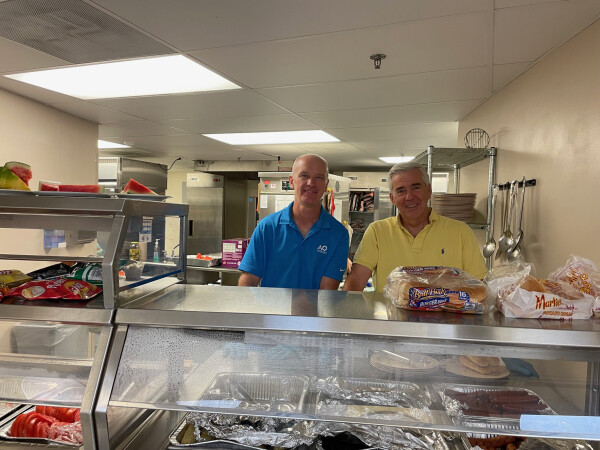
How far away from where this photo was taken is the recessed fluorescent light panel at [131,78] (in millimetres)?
2420

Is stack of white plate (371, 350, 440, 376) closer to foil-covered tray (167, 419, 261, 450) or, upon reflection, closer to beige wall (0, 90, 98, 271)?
foil-covered tray (167, 419, 261, 450)

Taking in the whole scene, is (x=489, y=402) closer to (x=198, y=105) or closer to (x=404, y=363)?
(x=404, y=363)

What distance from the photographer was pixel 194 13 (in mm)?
1710

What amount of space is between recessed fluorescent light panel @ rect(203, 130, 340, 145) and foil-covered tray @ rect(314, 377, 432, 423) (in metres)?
3.55

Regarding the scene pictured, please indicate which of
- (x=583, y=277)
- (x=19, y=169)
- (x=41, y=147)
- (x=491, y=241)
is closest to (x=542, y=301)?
(x=583, y=277)

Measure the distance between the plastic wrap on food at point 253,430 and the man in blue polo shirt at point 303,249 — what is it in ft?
3.32

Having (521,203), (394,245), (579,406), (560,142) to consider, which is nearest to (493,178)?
(521,203)

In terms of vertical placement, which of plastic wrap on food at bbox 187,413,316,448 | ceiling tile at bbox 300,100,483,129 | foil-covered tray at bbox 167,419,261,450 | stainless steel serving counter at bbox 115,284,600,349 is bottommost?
foil-covered tray at bbox 167,419,261,450

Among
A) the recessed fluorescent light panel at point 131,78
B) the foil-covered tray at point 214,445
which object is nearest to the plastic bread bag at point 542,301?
the foil-covered tray at point 214,445

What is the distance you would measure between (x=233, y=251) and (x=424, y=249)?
9.81 feet

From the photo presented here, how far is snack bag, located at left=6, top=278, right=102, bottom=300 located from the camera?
1123 millimetres

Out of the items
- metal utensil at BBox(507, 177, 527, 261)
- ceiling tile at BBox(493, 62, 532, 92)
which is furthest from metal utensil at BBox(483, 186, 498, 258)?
ceiling tile at BBox(493, 62, 532, 92)

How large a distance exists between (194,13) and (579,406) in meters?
1.94

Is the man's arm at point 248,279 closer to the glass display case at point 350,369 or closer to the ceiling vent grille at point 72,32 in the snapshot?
the glass display case at point 350,369
